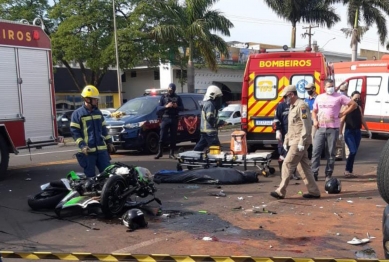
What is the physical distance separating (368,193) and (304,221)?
7.56ft

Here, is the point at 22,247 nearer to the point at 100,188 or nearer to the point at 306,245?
the point at 100,188

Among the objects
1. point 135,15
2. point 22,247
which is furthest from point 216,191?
point 135,15

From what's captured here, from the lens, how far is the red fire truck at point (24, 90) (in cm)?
996

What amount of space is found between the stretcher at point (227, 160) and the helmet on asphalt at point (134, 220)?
3844 millimetres

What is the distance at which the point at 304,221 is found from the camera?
21.3 ft

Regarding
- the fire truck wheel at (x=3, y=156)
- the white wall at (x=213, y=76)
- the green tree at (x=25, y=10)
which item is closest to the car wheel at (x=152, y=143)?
the fire truck wheel at (x=3, y=156)

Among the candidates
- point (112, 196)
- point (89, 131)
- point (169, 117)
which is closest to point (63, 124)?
point (169, 117)

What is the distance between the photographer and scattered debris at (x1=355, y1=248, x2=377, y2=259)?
5.04m

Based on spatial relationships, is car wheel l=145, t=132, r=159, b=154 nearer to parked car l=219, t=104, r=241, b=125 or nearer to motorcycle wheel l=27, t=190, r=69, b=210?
motorcycle wheel l=27, t=190, r=69, b=210

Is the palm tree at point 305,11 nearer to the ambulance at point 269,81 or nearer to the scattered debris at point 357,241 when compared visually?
the ambulance at point 269,81

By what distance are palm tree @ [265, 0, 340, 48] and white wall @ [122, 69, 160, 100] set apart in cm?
1351

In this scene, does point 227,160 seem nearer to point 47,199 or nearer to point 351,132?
point 351,132

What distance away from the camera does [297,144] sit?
775cm

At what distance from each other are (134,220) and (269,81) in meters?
7.09
